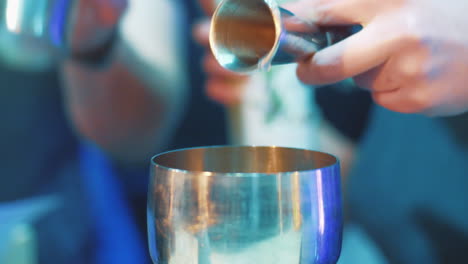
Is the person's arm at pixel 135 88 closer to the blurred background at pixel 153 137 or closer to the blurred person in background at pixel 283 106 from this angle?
the blurred background at pixel 153 137

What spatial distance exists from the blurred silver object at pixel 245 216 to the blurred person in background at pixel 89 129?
22.6 inches

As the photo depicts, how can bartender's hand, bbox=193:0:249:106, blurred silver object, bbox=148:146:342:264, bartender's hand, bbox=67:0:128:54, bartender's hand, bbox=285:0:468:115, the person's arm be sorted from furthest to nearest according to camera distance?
the person's arm → bartender's hand, bbox=193:0:249:106 → bartender's hand, bbox=67:0:128:54 → bartender's hand, bbox=285:0:468:115 → blurred silver object, bbox=148:146:342:264

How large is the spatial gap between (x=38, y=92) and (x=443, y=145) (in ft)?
2.64

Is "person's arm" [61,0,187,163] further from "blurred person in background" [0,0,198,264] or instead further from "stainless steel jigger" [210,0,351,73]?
"stainless steel jigger" [210,0,351,73]

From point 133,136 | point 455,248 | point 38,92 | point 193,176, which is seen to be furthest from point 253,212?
point 38,92

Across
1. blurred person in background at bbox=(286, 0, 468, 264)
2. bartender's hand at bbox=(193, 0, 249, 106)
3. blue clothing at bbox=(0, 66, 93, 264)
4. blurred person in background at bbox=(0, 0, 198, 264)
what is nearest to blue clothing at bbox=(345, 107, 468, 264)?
blurred person in background at bbox=(286, 0, 468, 264)

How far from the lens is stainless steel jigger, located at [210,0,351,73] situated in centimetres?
31

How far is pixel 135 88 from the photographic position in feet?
2.79

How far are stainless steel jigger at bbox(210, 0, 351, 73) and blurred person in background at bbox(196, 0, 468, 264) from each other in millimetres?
53

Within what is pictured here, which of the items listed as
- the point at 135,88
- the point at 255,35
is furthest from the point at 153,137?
the point at 255,35

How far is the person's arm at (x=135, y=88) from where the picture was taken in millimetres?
824

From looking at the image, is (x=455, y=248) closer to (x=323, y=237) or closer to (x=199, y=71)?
(x=323, y=237)

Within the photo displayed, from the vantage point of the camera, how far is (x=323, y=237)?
28 centimetres

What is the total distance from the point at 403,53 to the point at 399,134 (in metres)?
0.45
